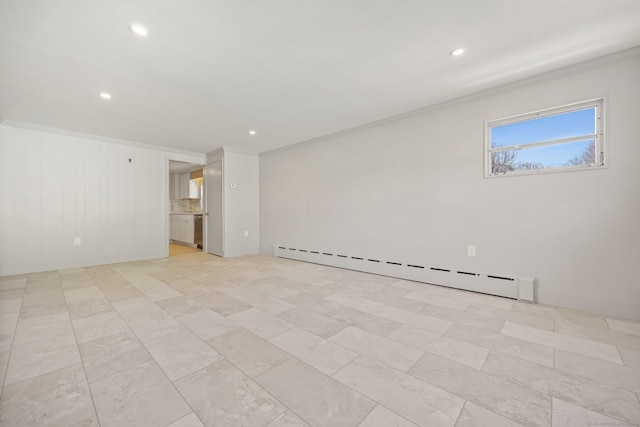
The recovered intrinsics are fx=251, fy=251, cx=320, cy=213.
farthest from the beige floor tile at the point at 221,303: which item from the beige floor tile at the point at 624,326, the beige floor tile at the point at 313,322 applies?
the beige floor tile at the point at 624,326

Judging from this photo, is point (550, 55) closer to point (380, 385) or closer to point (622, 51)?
point (622, 51)

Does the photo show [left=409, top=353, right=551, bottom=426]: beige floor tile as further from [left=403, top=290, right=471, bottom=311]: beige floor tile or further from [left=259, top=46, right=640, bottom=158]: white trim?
[left=259, top=46, right=640, bottom=158]: white trim

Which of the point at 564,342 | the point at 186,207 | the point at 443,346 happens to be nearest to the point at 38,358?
the point at 443,346

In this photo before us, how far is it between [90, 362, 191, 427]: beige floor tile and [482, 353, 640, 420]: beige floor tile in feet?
5.94

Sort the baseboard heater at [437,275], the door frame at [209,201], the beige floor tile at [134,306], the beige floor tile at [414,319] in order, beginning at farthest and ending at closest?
the door frame at [209,201]
the baseboard heater at [437,275]
the beige floor tile at [134,306]
the beige floor tile at [414,319]

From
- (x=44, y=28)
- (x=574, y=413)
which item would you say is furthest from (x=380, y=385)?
(x=44, y=28)

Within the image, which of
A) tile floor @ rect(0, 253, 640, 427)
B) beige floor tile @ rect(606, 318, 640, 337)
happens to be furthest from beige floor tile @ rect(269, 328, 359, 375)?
beige floor tile @ rect(606, 318, 640, 337)

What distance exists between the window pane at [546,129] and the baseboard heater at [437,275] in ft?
5.02

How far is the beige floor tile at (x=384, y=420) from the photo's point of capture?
1150 mm

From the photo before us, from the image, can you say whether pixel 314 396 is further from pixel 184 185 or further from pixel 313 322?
pixel 184 185

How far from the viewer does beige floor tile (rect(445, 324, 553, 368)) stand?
5.63 ft

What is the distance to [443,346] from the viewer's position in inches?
72.3

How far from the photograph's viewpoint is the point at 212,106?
3303 millimetres

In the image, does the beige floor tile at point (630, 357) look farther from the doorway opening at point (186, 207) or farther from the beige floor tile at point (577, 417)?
the doorway opening at point (186, 207)
